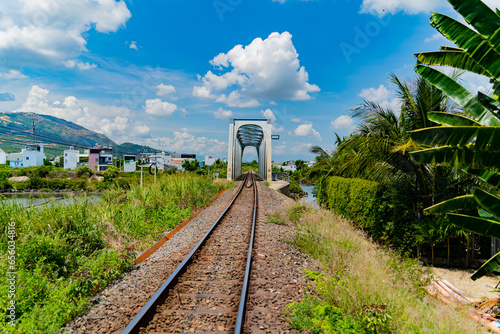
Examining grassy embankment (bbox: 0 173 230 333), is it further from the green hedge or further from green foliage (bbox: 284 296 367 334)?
the green hedge

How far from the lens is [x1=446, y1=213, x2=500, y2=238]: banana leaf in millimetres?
4305

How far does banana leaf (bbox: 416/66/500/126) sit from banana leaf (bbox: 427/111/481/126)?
123 millimetres

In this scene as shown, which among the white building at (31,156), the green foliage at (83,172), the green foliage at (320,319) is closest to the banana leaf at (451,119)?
the green foliage at (320,319)

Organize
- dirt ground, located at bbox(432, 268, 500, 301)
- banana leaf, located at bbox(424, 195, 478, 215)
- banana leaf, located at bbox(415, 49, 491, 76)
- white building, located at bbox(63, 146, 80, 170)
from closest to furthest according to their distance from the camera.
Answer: banana leaf, located at bbox(424, 195, 478, 215), banana leaf, located at bbox(415, 49, 491, 76), dirt ground, located at bbox(432, 268, 500, 301), white building, located at bbox(63, 146, 80, 170)

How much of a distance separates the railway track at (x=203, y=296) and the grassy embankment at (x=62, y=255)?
3.20 feet

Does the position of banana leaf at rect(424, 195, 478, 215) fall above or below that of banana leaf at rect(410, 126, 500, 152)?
below

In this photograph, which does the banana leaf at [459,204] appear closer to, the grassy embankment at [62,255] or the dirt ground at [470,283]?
the dirt ground at [470,283]

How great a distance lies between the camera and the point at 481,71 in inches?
192

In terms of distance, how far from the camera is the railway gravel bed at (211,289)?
3.58m

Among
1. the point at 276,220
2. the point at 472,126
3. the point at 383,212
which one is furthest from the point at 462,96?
the point at 276,220

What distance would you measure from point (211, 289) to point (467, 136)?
14.3 feet

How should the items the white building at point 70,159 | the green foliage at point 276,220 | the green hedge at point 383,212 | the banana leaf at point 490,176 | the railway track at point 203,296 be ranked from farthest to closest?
1. the white building at point 70,159
2. the green foliage at point 276,220
3. the green hedge at point 383,212
4. the banana leaf at point 490,176
5. the railway track at point 203,296

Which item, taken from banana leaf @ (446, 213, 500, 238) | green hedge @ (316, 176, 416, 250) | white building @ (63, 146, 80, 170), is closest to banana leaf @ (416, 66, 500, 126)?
banana leaf @ (446, 213, 500, 238)

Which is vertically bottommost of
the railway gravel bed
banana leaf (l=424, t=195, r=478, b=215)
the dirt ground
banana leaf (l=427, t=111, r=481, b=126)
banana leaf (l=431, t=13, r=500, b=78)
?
the dirt ground
